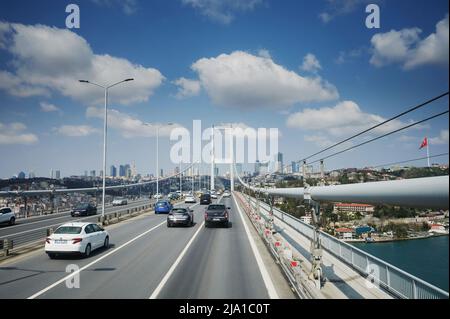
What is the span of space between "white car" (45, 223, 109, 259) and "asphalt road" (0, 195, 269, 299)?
382 millimetres

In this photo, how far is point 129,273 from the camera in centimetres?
1088

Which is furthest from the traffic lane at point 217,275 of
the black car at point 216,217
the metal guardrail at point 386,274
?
the black car at point 216,217

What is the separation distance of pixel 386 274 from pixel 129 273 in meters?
7.62

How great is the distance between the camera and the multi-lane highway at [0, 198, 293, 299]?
882 centimetres

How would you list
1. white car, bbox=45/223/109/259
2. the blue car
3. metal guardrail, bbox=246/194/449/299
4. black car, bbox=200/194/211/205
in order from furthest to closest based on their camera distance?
black car, bbox=200/194/211/205 < the blue car < white car, bbox=45/223/109/259 < metal guardrail, bbox=246/194/449/299

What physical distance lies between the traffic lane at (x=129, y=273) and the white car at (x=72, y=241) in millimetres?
1081

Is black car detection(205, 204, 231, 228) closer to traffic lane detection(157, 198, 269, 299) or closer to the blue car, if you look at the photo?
traffic lane detection(157, 198, 269, 299)

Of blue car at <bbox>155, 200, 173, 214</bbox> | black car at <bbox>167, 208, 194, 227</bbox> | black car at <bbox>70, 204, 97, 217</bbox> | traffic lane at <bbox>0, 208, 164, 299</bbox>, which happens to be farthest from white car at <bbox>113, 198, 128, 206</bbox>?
traffic lane at <bbox>0, 208, 164, 299</bbox>

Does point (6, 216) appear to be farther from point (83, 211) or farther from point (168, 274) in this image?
point (168, 274)

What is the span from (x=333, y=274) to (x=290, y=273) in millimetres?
1666

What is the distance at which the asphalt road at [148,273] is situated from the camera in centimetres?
882
